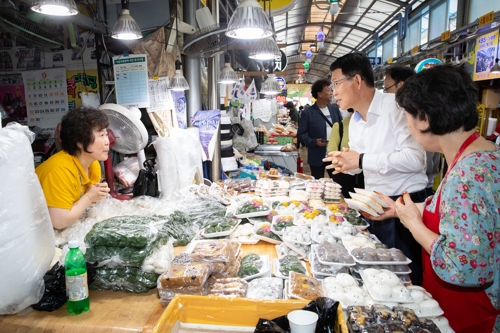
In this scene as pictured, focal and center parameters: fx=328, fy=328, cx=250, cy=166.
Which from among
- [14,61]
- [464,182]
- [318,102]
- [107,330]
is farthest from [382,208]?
[14,61]

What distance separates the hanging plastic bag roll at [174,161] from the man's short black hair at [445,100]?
2.27 meters


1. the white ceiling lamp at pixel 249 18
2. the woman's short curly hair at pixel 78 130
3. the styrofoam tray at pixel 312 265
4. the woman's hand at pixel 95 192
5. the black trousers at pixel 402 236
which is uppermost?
the white ceiling lamp at pixel 249 18

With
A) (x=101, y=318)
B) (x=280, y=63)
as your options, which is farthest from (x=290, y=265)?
(x=280, y=63)

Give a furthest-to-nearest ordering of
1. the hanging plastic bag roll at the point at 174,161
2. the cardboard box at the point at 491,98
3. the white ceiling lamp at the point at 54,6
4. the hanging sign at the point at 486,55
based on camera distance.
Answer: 1. the cardboard box at the point at 491,98
2. the hanging sign at the point at 486,55
3. the hanging plastic bag roll at the point at 174,161
4. the white ceiling lamp at the point at 54,6

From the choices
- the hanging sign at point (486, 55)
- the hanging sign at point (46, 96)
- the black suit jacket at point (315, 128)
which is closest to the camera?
the hanging sign at point (46, 96)

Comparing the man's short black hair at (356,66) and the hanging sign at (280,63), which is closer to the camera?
the man's short black hair at (356,66)

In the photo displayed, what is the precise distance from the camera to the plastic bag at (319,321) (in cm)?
110

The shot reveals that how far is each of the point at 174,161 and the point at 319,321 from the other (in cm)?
240

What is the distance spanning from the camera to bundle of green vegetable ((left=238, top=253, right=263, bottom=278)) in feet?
5.70

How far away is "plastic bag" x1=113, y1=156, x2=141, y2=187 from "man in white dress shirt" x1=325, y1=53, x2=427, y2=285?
2.08 m

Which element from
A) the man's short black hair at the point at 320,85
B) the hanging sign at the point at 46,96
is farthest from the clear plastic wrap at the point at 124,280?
the man's short black hair at the point at 320,85

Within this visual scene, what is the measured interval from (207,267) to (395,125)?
1723mm

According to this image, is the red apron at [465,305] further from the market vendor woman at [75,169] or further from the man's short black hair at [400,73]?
the man's short black hair at [400,73]

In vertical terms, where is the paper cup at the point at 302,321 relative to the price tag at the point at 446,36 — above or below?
below
